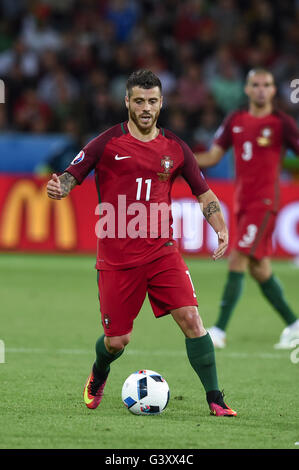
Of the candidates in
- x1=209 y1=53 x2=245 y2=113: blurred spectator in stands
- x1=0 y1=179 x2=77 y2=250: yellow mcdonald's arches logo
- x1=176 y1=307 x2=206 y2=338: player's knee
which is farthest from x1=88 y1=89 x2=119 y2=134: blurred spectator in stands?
x1=176 y1=307 x2=206 y2=338: player's knee

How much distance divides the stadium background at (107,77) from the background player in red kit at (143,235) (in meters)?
7.84

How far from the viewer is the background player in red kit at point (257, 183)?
8.28 meters

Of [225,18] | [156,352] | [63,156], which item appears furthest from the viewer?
[225,18]

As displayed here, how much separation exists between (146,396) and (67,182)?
4.52 feet

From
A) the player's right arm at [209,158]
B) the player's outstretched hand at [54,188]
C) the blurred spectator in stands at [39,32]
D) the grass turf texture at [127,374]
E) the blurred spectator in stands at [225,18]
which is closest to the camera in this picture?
the grass turf texture at [127,374]

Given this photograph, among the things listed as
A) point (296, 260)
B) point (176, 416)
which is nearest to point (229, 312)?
point (176, 416)

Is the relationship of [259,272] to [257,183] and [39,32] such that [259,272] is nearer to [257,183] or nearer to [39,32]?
[257,183]

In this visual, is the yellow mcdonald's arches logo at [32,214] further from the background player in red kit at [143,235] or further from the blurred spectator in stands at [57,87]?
the background player in red kit at [143,235]

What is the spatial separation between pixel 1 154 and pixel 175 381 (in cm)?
931

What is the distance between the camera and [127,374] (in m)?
6.86

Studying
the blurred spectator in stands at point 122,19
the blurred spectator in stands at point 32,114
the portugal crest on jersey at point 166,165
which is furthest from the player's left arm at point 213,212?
the blurred spectator in stands at point 122,19

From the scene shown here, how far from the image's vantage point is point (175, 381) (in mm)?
6676

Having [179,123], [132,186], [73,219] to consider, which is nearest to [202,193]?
[132,186]

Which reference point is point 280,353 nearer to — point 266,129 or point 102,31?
point 266,129
